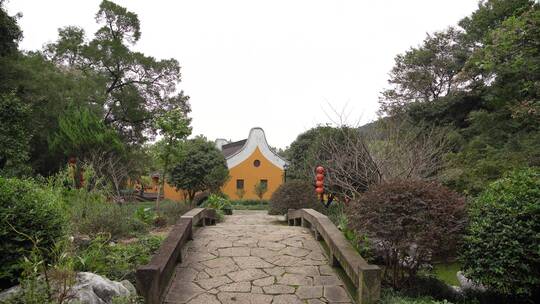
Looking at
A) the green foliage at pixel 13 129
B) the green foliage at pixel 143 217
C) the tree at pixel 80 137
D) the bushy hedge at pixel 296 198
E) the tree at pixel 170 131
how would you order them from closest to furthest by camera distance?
the green foliage at pixel 143 217
the bushy hedge at pixel 296 198
the tree at pixel 170 131
the green foliage at pixel 13 129
the tree at pixel 80 137

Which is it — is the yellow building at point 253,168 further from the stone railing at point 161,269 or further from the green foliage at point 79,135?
the stone railing at point 161,269

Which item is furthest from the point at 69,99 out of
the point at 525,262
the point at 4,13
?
the point at 525,262

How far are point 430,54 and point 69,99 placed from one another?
1925 centimetres

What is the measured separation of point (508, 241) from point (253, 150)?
23.5 metres

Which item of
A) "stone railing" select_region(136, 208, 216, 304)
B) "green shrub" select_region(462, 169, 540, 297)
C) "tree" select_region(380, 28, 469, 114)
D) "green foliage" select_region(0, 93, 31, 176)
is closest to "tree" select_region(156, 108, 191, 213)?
"green foliage" select_region(0, 93, 31, 176)

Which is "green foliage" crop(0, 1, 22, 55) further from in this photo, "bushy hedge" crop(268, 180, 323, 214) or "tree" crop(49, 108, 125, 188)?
"bushy hedge" crop(268, 180, 323, 214)

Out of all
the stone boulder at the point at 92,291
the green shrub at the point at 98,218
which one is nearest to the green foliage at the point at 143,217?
the green shrub at the point at 98,218

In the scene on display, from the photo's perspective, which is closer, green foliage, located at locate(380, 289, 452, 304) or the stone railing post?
green foliage, located at locate(380, 289, 452, 304)

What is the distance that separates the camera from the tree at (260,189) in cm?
2609

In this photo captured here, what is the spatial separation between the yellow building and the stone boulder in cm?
2306

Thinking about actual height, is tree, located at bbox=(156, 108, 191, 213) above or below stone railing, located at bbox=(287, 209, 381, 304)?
above

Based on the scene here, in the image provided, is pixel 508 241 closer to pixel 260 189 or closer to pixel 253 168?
pixel 260 189

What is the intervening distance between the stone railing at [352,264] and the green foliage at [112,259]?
7.88ft

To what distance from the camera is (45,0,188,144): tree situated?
69.4ft
